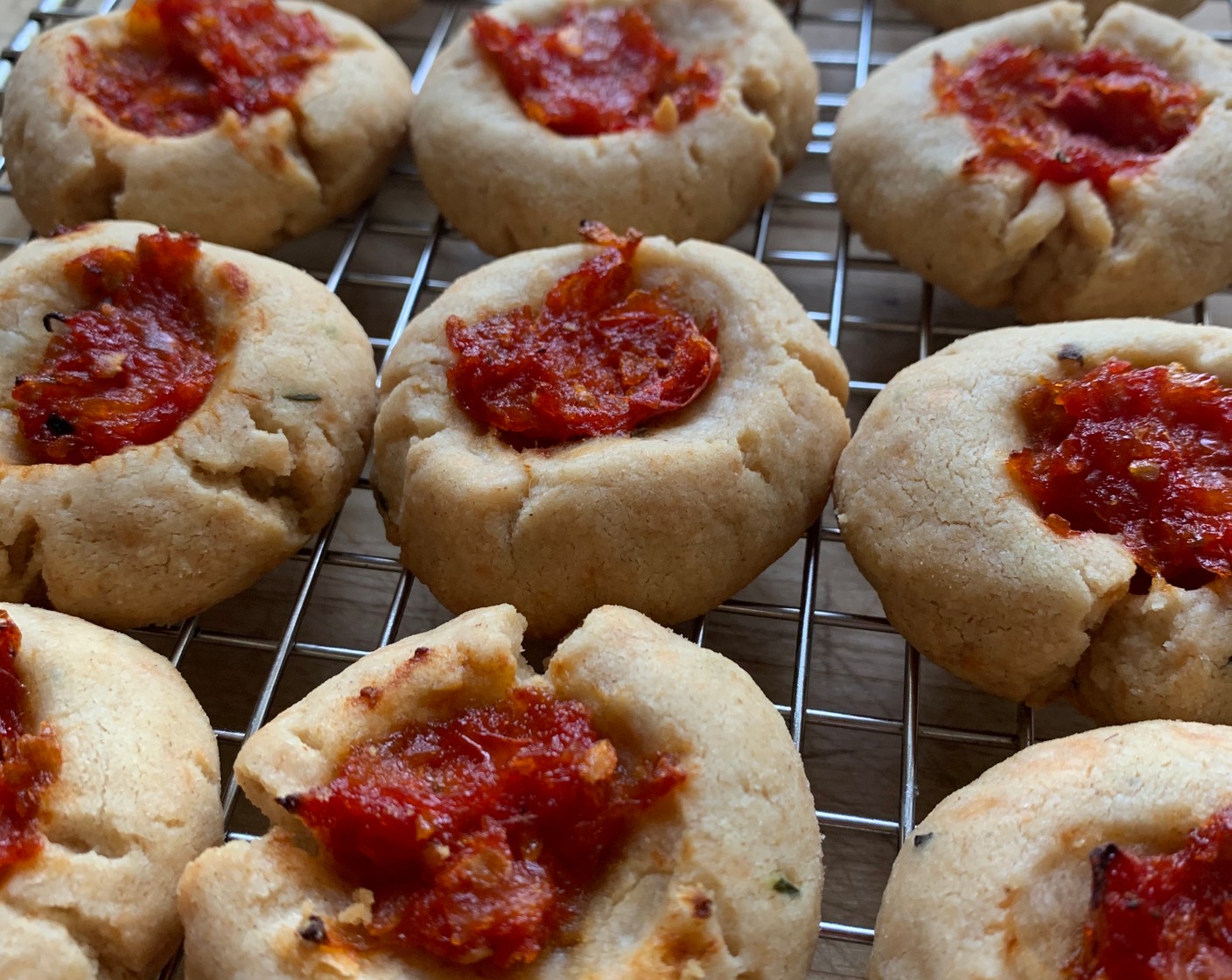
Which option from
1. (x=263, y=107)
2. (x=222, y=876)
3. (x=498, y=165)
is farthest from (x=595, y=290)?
(x=222, y=876)

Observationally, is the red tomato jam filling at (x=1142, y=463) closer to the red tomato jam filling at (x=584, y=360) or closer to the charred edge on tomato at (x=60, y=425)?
the red tomato jam filling at (x=584, y=360)

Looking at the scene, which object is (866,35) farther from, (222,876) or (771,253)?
(222,876)

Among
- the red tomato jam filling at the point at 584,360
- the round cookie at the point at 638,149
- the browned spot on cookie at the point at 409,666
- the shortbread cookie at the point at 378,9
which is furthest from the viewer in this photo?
the shortbread cookie at the point at 378,9

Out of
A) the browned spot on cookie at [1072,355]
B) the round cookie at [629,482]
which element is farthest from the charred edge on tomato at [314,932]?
the browned spot on cookie at [1072,355]

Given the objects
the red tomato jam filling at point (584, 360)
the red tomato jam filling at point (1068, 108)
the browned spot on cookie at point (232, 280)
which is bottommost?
the red tomato jam filling at point (584, 360)

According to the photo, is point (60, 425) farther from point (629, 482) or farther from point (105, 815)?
point (629, 482)

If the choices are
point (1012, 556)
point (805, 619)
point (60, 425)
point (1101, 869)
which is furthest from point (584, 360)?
point (1101, 869)

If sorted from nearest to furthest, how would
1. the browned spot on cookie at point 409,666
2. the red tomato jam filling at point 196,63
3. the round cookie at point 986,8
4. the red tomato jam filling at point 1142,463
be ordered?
the browned spot on cookie at point 409,666, the red tomato jam filling at point 1142,463, the red tomato jam filling at point 196,63, the round cookie at point 986,8

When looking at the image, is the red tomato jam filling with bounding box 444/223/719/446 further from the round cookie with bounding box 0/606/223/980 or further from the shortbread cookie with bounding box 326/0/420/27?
the shortbread cookie with bounding box 326/0/420/27
